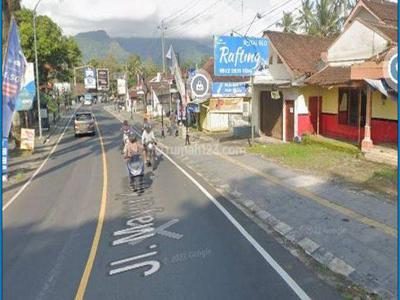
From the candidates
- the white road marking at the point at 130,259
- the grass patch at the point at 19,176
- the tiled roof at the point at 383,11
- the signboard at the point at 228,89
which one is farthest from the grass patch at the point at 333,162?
the grass patch at the point at 19,176

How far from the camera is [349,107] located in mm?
20781

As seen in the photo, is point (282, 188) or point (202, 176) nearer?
point (282, 188)

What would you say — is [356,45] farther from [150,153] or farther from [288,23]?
[288,23]

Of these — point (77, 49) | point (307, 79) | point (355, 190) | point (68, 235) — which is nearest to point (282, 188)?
point (355, 190)

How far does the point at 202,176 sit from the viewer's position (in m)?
15.6

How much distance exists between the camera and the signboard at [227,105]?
1177 inches

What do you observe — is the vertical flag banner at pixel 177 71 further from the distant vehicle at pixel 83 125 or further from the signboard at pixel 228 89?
the distant vehicle at pixel 83 125

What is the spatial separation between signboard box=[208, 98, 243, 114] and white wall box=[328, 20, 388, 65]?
9.67m

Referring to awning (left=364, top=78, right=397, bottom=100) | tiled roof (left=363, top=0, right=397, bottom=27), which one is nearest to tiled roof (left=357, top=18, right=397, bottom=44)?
tiled roof (left=363, top=0, right=397, bottom=27)

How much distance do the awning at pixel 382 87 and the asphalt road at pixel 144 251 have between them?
7181 millimetres

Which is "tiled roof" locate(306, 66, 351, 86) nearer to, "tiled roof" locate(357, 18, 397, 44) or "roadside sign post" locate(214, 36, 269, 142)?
"tiled roof" locate(357, 18, 397, 44)

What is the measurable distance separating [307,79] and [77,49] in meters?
39.5

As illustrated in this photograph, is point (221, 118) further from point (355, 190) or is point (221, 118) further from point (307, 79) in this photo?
point (355, 190)

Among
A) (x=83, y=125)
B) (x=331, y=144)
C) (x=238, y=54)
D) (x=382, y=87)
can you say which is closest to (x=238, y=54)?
(x=238, y=54)
